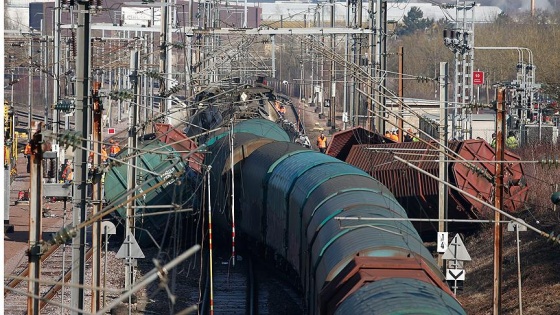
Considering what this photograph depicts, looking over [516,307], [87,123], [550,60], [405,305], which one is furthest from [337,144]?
[550,60]

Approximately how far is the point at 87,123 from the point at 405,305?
16.2 ft

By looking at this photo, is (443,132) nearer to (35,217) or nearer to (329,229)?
(329,229)

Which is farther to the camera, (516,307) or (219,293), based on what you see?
(219,293)

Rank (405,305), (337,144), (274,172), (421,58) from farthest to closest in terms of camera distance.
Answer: (421,58) < (337,144) < (274,172) < (405,305)

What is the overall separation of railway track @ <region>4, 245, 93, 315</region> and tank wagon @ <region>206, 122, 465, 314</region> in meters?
3.80

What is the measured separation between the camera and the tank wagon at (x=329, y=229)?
11969 millimetres

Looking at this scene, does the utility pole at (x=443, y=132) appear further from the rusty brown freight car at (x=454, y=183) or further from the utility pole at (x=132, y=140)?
the utility pole at (x=132, y=140)

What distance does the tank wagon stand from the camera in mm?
11969

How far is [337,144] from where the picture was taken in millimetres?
32344

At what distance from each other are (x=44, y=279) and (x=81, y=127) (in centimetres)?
887

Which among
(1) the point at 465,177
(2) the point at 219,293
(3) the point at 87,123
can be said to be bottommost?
(2) the point at 219,293

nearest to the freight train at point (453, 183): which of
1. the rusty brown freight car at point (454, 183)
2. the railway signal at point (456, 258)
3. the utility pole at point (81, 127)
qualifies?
Answer: the rusty brown freight car at point (454, 183)

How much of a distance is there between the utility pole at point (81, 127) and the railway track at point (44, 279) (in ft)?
13.6

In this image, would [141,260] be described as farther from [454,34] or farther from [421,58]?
[421,58]
